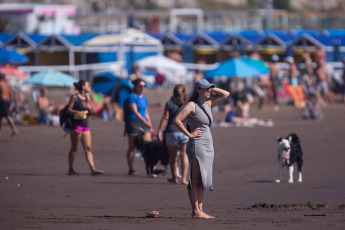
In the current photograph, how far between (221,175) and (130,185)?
172cm

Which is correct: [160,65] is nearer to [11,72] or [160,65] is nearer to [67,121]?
[11,72]

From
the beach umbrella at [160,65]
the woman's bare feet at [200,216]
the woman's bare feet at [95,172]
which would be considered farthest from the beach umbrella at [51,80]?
the woman's bare feet at [200,216]

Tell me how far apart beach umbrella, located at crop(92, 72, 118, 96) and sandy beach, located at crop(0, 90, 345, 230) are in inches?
210

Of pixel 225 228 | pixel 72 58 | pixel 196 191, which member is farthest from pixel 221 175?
pixel 72 58

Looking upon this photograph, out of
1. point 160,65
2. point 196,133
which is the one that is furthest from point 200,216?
point 160,65

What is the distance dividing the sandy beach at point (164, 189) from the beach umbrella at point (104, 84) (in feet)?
17.5

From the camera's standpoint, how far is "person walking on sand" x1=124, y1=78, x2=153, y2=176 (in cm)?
1178

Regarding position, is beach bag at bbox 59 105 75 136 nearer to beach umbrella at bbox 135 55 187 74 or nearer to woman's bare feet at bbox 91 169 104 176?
woman's bare feet at bbox 91 169 104 176

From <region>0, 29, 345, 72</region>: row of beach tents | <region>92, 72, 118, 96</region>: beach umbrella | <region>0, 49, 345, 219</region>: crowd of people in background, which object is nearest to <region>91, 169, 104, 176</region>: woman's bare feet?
<region>0, 49, 345, 219</region>: crowd of people in background

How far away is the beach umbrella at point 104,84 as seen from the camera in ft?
76.4

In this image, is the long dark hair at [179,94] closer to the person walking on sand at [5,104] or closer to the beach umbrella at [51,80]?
the person walking on sand at [5,104]

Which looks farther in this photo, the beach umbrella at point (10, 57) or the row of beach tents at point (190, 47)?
the row of beach tents at point (190, 47)

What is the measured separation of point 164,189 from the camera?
35.0ft

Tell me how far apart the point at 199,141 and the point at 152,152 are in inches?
148
